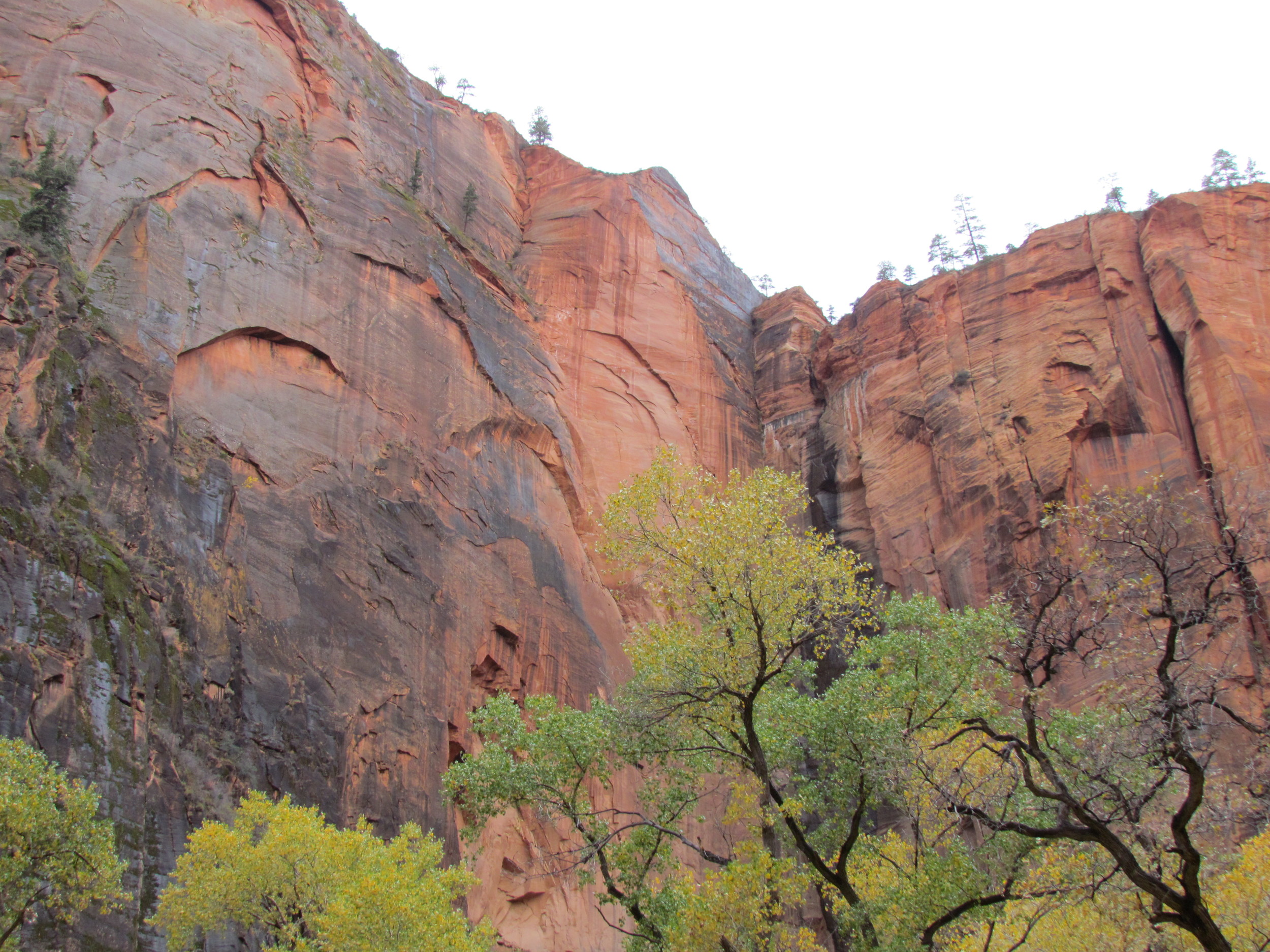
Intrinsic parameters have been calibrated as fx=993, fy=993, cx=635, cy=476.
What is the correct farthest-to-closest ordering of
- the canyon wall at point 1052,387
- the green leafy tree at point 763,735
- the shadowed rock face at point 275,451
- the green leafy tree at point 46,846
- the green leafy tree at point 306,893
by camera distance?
the canyon wall at point 1052,387
the shadowed rock face at point 275,451
the green leafy tree at point 306,893
the green leafy tree at point 763,735
the green leafy tree at point 46,846

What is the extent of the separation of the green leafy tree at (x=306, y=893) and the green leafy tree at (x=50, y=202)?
14.8 meters

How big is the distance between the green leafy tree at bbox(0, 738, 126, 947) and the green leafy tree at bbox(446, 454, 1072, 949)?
5995 millimetres

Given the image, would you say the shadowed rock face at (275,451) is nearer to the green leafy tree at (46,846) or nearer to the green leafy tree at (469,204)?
the green leafy tree at (469,204)

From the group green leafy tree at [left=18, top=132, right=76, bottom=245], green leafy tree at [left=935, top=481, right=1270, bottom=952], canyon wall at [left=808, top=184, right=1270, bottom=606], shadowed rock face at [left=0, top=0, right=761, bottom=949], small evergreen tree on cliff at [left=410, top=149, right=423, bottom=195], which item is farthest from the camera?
small evergreen tree on cliff at [left=410, top=149, right=423, bottom=195]

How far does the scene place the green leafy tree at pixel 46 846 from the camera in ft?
44.4

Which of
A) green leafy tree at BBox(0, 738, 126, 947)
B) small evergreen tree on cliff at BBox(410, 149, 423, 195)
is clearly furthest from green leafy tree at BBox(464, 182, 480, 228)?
green leafy tree at BBox(0, 738, 126, 947)

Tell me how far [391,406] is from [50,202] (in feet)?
32.2

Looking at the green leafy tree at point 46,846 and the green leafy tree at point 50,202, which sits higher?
the green leafy tree at point 50,202

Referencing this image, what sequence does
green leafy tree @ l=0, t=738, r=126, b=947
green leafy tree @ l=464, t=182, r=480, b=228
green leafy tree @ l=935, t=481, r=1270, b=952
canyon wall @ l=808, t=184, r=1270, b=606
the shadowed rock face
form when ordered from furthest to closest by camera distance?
green leafy tree @ l=464, t=182, r=480, b=228, canyon wall @ l=808, t=184, r=1270, b=606, the shadowed rock face, green leafy tree @ l=0, t=738, r=126, b=947, green leafy tree @ l=935, t=481, r=1270, b=952

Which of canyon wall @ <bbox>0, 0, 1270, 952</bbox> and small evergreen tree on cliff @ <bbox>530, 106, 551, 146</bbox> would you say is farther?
small evergreen tree on cliff @ <bbox>530, 106, 551, 146</bbox>

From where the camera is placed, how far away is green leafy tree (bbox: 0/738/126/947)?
13.5 meters

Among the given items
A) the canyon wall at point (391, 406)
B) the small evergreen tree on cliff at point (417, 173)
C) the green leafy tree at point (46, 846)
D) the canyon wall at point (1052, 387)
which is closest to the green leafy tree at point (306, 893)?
the canyon wall at point (391, 406)

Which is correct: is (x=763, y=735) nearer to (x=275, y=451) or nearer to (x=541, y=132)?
(x=275, y=451)

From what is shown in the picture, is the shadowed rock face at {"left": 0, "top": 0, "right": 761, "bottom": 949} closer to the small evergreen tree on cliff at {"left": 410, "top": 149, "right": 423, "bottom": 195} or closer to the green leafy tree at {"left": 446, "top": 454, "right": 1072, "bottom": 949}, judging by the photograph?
the small evergreen tree on cliff at {"left": 410, "top": 149, "right": 423, "bottom": 195}
